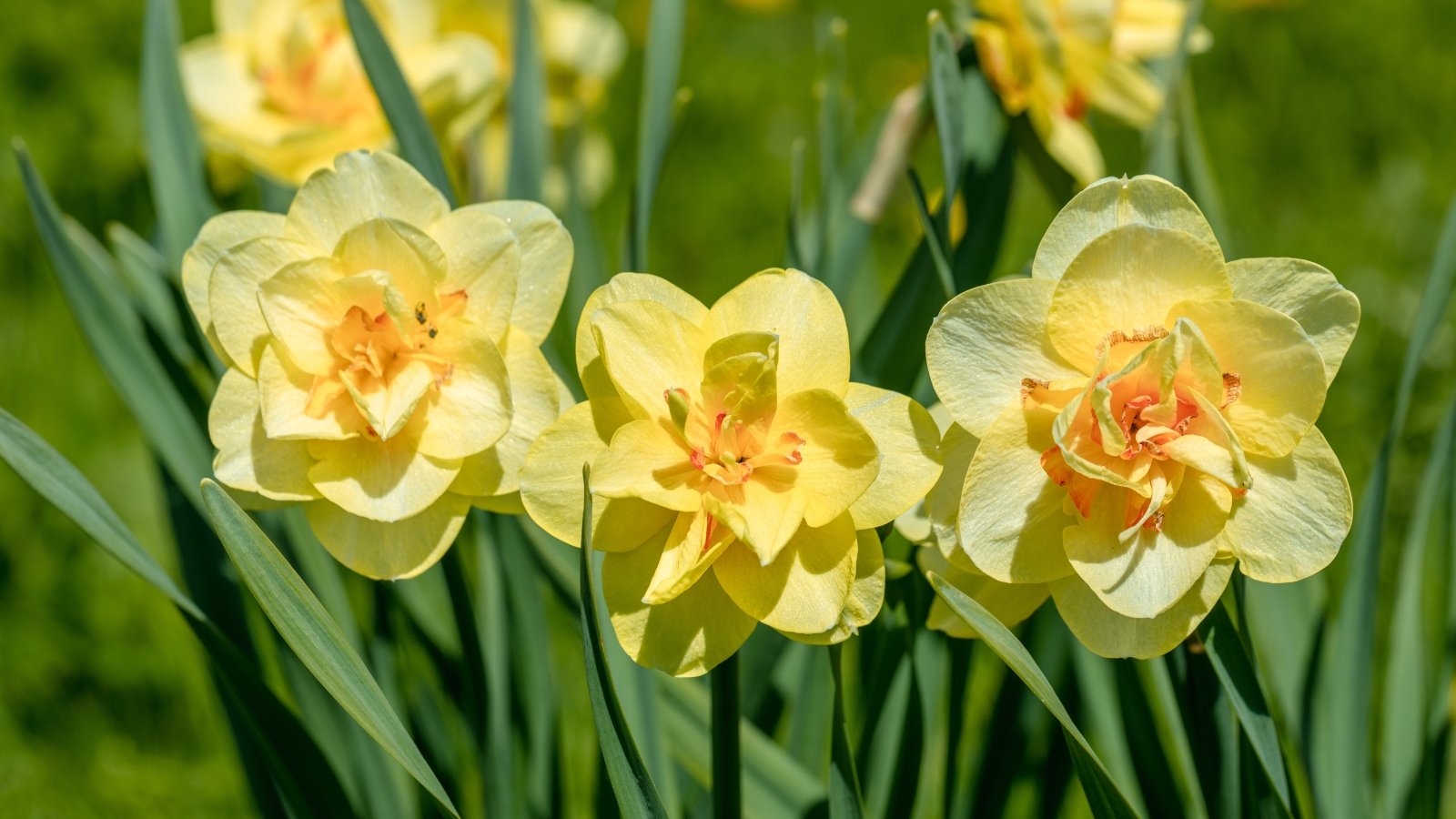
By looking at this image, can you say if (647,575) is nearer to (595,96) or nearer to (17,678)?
Result: (595,96)

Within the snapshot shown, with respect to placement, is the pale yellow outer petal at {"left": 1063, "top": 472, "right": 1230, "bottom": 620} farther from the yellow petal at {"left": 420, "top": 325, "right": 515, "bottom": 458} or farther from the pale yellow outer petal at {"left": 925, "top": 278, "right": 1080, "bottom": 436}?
the yellow petal at {"left": 420, "top": 325, "right": 515, "bottom": 458}

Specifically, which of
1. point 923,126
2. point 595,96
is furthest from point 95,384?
point 923,126

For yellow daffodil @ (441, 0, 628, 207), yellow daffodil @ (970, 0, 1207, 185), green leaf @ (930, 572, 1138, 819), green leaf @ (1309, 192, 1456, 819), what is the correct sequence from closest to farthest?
green leaf @ (930, 572, 1138, 819), green leaf @ (1309, 192, 1456, 819), yellow daffodil @ (970, 0, 1207, 185), yellow daffodil @ (441, 0, 628, 207)

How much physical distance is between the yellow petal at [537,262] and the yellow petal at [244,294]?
136 millimetres

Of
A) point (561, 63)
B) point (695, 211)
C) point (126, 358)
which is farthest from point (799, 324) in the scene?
point (695, 211)

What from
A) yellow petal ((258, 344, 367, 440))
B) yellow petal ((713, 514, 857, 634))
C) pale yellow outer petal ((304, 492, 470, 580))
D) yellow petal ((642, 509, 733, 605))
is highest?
yellow petal ((258, 344, 367, 440))

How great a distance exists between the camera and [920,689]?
0.96 meters

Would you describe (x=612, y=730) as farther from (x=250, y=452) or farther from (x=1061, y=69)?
(x=1061, y=69)

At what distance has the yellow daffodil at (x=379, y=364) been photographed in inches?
29.7

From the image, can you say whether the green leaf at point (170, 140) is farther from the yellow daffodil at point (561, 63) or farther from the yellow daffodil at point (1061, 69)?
the yellow daffodil at point (1061, 69)

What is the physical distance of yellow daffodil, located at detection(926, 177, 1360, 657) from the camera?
67 cm

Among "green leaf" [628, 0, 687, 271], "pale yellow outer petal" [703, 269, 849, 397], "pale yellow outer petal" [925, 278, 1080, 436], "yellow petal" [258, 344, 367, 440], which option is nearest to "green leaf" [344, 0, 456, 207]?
"green leaf" [628, 0, 687, 271]

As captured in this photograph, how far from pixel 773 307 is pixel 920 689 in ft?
1.28

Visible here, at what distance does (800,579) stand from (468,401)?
0.77 feet
